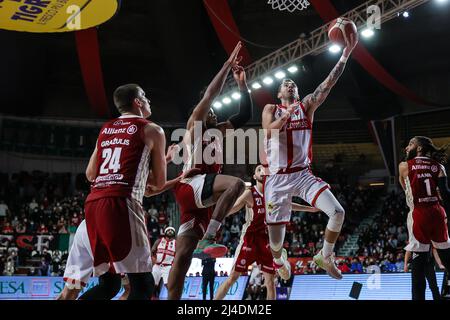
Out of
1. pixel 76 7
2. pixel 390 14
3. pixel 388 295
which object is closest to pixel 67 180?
pixel 76 7

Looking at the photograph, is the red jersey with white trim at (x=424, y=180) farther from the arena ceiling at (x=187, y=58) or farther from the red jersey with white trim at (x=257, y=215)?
the arena ceiling at (x=187, y=58)

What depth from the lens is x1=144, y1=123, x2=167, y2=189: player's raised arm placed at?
4.09 m

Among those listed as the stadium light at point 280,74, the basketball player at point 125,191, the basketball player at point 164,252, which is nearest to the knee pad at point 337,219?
the basketball player at point 125,191

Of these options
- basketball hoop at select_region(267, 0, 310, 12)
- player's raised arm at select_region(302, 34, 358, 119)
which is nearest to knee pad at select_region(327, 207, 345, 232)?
player's raised arm at select_region(302, 34, 358, 119)

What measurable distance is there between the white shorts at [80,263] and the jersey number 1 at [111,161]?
536mm

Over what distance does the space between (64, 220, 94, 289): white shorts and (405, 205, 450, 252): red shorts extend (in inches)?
139

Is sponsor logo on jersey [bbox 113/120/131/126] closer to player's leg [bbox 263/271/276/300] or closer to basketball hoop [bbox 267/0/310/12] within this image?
player's leg [bbox 263/271/276/300]

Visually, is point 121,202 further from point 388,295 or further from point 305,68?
point 305,68

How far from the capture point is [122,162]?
404cm

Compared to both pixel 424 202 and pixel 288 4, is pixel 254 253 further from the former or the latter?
pixel 288 4

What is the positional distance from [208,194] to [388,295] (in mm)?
4352

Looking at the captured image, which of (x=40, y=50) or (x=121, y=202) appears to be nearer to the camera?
(x=121, y=202)

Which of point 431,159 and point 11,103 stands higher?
point 11,103

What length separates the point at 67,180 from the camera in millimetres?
23234
